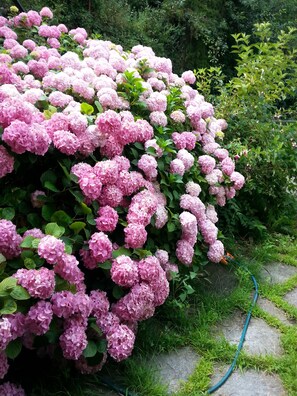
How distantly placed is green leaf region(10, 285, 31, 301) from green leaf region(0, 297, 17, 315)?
16mm

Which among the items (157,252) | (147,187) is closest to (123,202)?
(147,187)

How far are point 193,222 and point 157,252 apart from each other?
0.87ft

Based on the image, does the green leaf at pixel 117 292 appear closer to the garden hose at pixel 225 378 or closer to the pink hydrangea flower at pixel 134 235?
the pink hydrangea flower at pixel 134 235

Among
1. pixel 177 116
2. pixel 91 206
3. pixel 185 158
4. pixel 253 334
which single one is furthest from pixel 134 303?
pixel 177 116

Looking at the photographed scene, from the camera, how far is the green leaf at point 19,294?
147cm

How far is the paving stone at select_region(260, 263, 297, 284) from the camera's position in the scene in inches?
121

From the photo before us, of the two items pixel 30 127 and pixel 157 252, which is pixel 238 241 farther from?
pixel 30 127

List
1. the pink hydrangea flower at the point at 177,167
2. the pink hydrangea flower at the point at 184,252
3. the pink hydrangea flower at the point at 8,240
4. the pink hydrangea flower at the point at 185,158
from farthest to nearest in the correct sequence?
1. the pink hydrangea flower at the point at 185,158
2. the pink hydrangea flower at the point at 177,167
3. the pink hydrangea flower at the point at 184,252
4. the pink hydrangea flower at the point at 8,240

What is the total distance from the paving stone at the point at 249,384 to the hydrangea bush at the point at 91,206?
1.51 feet

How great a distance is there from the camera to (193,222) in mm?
2404

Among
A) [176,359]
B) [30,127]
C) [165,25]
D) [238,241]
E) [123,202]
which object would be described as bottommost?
[165,25]

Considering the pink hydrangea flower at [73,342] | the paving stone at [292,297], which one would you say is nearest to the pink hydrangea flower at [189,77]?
the paving stone at [292,297]

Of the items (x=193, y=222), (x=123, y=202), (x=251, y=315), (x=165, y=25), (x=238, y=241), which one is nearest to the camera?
(x=123, y=202)

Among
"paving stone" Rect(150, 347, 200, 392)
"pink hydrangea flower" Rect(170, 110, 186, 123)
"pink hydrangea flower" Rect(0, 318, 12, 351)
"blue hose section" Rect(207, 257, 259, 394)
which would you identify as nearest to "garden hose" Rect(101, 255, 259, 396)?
"blue hose section" Rect(207, 257, 259, 394)
